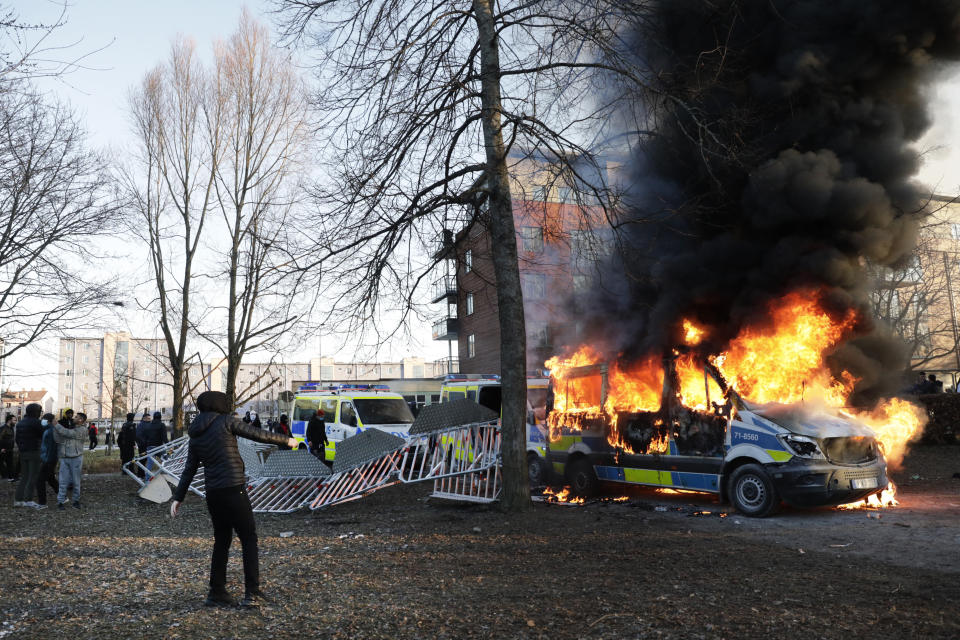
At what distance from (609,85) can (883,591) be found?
824 centimetres

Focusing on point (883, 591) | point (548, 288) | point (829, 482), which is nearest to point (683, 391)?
point (829, 482)

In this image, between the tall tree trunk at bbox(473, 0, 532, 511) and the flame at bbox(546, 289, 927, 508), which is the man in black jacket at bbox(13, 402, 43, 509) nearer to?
the tall tree trunk at bbox(473, 0, 532, 511)

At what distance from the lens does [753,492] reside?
9.43 meters

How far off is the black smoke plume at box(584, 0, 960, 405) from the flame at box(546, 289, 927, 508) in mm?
195

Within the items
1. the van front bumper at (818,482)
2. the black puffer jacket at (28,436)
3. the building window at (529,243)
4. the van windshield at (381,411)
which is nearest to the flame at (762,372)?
the van front bumper at (818,482)

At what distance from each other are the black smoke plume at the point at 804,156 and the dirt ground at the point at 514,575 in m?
3.43

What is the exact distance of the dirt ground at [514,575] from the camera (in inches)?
183

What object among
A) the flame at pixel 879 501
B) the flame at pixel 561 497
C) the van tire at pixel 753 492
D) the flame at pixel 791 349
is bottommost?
the flame at pixel 561 497

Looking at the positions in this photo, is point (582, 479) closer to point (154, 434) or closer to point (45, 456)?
point (45, 456)

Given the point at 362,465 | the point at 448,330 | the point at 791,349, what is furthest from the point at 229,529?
the point at 448,330

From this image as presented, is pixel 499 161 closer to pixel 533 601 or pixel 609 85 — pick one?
pixel 609 85

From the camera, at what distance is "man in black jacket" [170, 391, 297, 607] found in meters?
5.31

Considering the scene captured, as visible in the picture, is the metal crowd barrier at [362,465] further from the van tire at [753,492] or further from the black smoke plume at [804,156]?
the van tire at [753,492]

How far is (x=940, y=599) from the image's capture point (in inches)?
199
